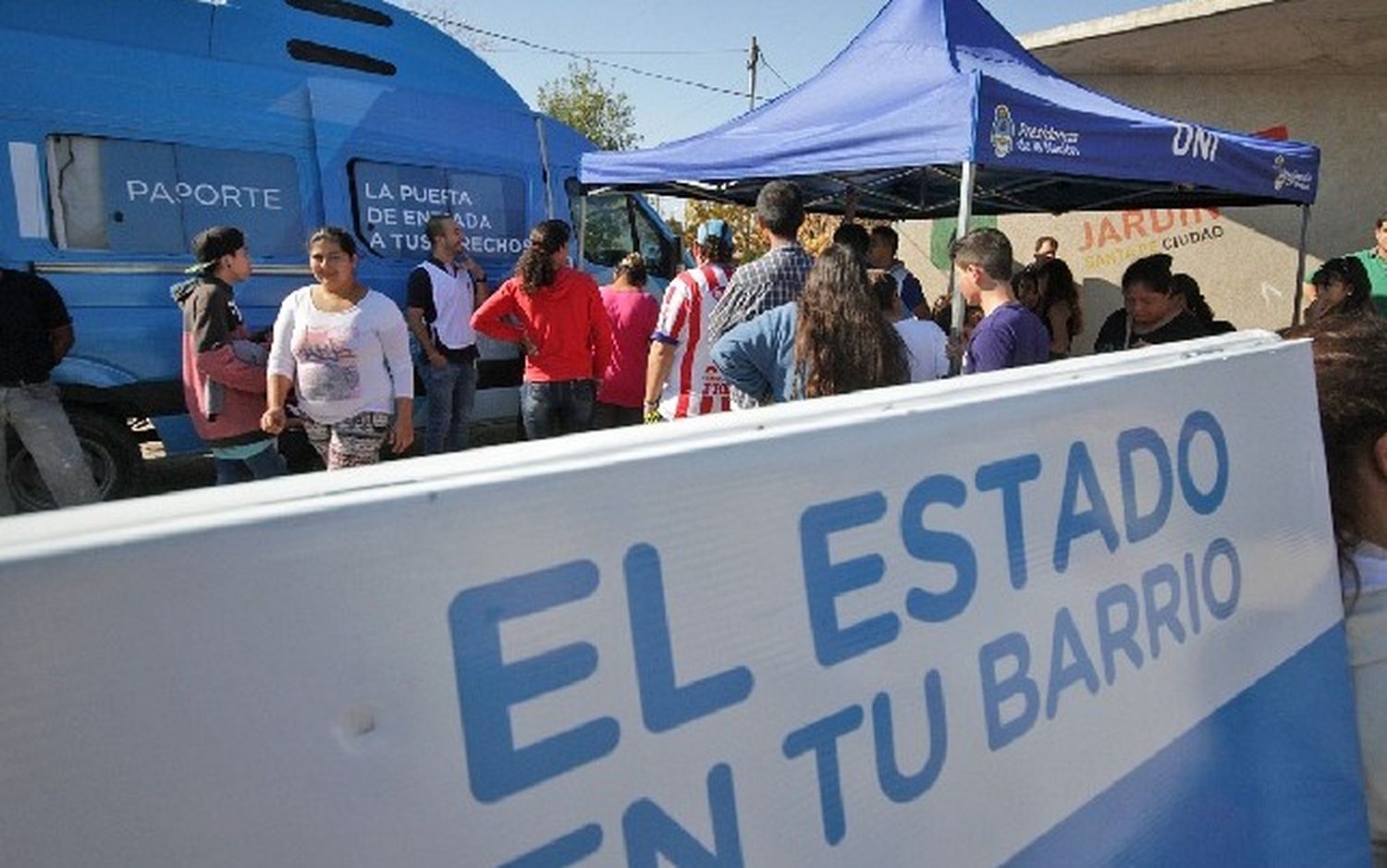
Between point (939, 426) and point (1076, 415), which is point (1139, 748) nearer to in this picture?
point (1076, 415)

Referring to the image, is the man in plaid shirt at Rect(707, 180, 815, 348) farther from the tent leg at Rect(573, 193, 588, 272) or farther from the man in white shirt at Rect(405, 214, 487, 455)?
the tent leg at Rect(573, 193, 588, 272)

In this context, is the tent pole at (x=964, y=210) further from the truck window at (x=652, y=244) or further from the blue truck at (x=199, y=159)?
the truck window at (x=652, y=244)

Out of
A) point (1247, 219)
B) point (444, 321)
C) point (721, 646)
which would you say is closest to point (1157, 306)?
point (721, 646)

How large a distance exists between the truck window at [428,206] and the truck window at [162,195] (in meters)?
0.47

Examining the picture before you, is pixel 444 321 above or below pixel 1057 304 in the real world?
above

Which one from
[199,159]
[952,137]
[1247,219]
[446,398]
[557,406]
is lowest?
[557,406]

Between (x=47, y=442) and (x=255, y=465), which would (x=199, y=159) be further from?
(x=255, y=465)

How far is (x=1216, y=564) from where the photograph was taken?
134cm

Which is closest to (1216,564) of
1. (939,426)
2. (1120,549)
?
(1120,549)

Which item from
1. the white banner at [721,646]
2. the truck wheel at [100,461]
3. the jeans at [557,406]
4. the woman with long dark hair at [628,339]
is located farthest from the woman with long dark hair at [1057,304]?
the truck wheel at [100,461]

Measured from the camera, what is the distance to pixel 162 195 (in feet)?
15.9

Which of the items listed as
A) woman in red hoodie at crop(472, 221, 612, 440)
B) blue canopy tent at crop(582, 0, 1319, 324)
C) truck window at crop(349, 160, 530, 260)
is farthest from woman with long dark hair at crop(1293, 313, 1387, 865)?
truck window at crop(349, 160, 530, 260)

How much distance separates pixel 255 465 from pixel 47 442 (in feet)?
4.05

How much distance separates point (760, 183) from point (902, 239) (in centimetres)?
559
